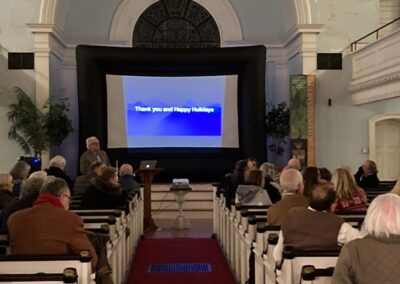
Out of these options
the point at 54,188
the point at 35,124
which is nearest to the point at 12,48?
the point at 35,124

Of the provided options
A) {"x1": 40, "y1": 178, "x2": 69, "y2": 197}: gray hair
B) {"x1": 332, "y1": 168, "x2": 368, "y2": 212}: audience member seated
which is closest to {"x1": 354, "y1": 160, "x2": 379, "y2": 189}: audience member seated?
{"x1": 332, "y1": 168, "x2": 368, "y2": 212}: audience member seated

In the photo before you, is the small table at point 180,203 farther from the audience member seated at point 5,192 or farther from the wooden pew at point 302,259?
the wooden pew at point 302,259

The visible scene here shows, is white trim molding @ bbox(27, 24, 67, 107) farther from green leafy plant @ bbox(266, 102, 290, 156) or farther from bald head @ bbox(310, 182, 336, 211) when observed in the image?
bald head @ bbox(310, 182, 336, 211)

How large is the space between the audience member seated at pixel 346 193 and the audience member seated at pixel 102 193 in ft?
7.82

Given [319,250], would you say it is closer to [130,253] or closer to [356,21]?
[130,253]

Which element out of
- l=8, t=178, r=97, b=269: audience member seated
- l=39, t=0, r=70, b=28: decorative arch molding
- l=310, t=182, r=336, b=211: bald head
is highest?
l=39, t=0, r=70, b=28: decorative arch molding

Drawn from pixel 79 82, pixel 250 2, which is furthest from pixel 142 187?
pixel 250 2

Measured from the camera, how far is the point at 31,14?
45.4 ft

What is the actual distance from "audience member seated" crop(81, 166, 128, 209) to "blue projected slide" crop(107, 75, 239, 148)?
27.6ft

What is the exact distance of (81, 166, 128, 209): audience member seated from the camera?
6.73 metres

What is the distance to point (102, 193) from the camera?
6805 millimetres

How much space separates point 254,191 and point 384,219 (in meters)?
4.31

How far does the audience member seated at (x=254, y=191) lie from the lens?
718cm

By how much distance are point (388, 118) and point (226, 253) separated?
7.73m
